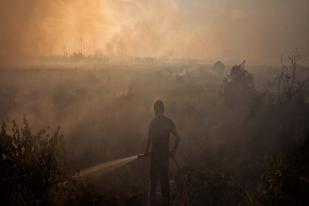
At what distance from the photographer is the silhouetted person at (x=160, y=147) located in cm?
834

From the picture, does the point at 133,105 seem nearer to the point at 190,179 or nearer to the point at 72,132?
the point at 72,132

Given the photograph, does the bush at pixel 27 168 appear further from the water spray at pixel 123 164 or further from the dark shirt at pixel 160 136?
the dark shirt at pixel 160 136

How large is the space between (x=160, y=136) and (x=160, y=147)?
0.26 meters

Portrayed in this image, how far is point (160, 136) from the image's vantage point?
8352 millimetres

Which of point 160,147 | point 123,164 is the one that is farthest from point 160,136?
point 123,164

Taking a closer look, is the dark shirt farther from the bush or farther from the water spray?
the bush

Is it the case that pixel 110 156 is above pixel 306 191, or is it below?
below

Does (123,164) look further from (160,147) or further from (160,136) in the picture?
(160,136)

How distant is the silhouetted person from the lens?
834cm

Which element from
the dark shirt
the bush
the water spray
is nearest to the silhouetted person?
the dark shirt

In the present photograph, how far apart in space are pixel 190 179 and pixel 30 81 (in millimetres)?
34505

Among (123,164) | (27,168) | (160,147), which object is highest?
(160,147)

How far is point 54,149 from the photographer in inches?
301

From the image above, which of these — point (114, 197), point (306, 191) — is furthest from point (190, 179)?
point (306, 191)
